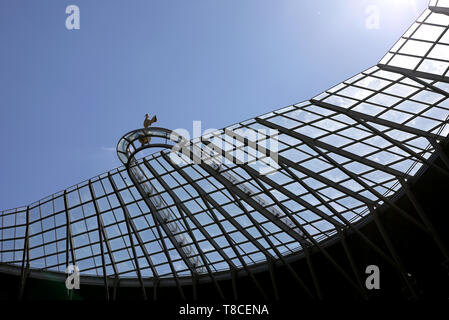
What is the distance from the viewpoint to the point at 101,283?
127 feet

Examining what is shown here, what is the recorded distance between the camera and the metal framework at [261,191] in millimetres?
25406

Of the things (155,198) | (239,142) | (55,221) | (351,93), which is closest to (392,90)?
(351,93)

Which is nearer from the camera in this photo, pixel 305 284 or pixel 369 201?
pixel 369 201

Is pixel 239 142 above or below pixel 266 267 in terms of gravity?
above

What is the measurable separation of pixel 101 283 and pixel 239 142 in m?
17.9

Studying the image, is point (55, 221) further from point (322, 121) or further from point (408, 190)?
point (408, 190)

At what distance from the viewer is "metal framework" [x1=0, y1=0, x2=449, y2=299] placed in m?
25.4

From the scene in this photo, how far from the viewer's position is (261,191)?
99.9ft

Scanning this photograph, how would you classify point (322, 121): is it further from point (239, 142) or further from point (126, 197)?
point (126, 197)
